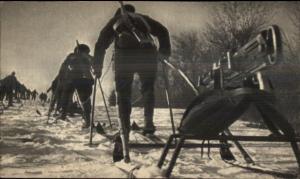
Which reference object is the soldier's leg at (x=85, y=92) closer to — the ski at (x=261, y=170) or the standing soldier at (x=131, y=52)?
the standing soldier at (x=131, y=52)

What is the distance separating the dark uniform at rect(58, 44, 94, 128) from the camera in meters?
4.28

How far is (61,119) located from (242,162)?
3435mm

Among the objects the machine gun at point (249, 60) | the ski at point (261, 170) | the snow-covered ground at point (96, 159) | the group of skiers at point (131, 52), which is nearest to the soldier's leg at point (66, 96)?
the snow-covered ground at point (96, 159)

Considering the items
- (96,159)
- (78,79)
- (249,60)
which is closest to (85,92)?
(78,79)

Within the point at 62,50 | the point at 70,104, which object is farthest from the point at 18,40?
the point at 70,104

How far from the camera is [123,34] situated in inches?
92.9

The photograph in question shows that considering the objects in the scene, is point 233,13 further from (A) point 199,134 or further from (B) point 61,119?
(A) point 199,134

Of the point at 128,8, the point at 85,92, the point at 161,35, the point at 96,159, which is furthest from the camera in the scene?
the point at 85,92

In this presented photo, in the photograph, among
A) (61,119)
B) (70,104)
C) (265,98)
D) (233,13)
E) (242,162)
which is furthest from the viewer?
(233,13)

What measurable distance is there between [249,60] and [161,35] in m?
1.40

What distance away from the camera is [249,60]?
1.31m

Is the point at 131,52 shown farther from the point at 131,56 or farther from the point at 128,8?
the point at 128,8

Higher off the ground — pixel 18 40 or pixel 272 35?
pixel 18 40

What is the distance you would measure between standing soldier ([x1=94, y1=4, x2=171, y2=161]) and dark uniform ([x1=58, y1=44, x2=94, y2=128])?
1.71m
